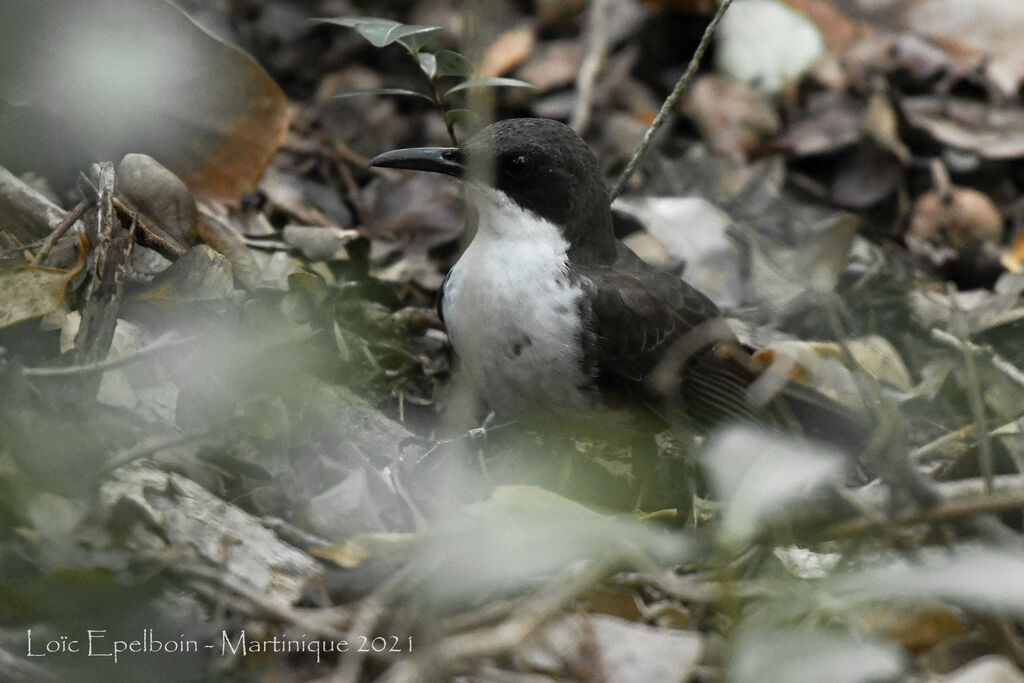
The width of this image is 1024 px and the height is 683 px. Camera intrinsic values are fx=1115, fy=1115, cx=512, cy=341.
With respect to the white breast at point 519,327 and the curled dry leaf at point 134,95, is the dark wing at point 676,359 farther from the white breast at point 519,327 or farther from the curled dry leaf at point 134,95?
the curled dry leaf at point 134,95

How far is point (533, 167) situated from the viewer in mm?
4262

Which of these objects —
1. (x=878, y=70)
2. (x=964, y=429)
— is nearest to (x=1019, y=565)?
(x=964, y=429)

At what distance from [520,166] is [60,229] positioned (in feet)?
5.44

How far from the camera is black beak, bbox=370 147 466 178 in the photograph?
424 cm

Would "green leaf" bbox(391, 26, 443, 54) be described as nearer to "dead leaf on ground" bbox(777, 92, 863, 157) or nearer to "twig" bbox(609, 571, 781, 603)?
"twig" bbox(609, 571, 781, 603)

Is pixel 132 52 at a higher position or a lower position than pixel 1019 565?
higher

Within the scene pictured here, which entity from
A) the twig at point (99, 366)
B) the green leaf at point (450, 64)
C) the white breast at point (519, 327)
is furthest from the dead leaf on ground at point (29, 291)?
the green leaf at point (450, 64)

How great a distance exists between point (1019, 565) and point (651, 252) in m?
3.43

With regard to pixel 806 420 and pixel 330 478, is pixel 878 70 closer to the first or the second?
pixel 806 420

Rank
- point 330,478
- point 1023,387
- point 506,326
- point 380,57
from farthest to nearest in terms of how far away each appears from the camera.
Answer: point 380,57
point 1023,387
point 506,326
point 330,478

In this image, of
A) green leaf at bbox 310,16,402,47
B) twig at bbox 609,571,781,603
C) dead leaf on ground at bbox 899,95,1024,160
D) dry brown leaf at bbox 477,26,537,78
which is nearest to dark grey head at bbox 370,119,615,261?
green leaf at bbox 310,16,402,47

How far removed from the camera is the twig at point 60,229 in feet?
11.5

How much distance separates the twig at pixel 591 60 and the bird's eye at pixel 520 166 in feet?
6.99

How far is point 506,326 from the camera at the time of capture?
4039 millimetres
